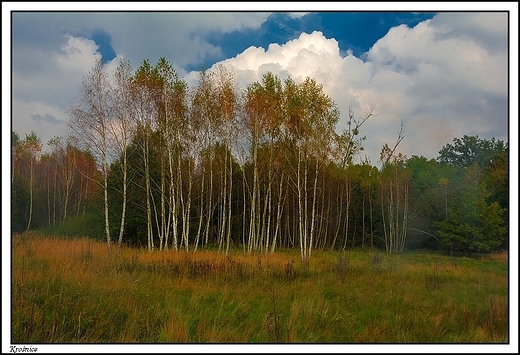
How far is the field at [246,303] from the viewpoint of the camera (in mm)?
5484

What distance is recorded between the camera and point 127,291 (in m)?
6.91

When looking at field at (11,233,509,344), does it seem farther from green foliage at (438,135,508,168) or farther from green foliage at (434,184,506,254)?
green foliage at (438,135,508,168)

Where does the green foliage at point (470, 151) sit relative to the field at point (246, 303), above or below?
above

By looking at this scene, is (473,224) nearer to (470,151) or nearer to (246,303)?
(470,151)

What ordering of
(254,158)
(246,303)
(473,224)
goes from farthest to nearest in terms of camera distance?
(254,158) → (473,224) → (246,303)

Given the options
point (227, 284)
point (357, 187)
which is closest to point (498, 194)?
point (227, 284)

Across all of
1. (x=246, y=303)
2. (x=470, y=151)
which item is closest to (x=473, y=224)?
(x=470, y=151)

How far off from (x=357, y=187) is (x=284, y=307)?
58.0ft

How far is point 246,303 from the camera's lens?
22.9 feet

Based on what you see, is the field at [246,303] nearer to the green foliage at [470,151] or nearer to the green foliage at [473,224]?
the green foliage at [473,224]

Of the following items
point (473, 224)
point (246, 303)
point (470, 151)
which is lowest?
point (246, 303)

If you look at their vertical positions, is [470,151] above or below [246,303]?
above

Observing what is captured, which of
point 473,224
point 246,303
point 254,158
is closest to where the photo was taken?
point 246,303

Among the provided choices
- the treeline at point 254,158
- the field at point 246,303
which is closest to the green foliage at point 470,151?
the treeline at point 254,158
